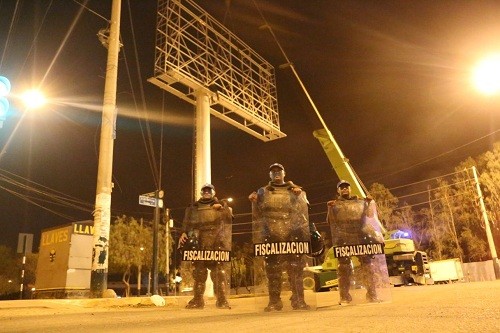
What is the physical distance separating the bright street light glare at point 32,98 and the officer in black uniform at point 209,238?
555cm

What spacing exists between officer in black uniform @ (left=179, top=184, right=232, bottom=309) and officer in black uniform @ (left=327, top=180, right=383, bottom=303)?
1786 mm

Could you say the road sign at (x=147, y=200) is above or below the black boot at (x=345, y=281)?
above

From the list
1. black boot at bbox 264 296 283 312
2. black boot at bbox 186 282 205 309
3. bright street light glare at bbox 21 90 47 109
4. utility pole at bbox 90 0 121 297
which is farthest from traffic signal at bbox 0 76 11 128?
black boot at bbox 264 296 283 312

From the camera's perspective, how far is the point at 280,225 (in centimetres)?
608

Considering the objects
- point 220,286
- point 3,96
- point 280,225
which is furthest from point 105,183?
point 280,225

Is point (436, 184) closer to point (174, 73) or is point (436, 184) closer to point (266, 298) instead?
point (174, 73)

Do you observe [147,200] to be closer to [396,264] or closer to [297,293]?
[396,264]

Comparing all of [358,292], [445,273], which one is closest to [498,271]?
[445,273]

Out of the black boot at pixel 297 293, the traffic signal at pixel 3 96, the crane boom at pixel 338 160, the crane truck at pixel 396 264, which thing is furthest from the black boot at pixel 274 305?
the crane truck at pixel 396 264

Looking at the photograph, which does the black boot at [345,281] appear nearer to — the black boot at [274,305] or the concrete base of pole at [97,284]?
the black boot at [274,305]

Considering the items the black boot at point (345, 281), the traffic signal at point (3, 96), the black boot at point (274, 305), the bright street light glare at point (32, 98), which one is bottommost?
the black boot at point (274, 305)

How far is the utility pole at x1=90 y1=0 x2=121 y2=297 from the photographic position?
11.4 m

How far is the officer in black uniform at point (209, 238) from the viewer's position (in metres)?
7.06

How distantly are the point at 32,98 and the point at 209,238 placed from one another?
6139mm
